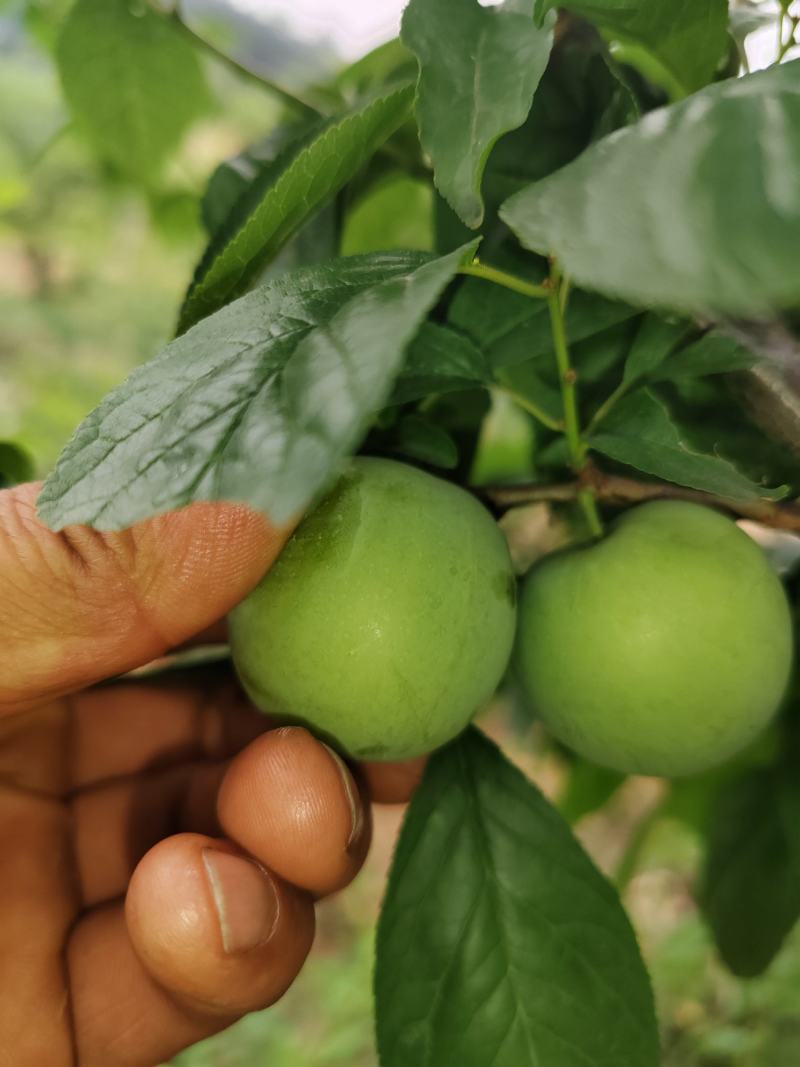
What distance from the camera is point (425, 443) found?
2.06ft

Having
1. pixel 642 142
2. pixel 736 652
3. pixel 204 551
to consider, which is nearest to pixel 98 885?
pixel 204 551

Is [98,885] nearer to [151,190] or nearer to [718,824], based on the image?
[718,824]

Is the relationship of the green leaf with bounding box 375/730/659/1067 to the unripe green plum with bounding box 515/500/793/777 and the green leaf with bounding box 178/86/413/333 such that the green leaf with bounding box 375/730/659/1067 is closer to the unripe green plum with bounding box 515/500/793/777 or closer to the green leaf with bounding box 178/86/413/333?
the unripe green plum with bounding box 515/500/793/777

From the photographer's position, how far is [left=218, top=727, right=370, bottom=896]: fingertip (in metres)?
0.57

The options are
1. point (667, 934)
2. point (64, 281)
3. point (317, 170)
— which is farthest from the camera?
point (64, 281)

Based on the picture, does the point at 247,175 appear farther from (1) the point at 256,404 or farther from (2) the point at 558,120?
(1) the point at 256,404

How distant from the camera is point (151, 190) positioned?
40.6 inches

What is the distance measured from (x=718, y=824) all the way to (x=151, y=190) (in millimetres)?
968

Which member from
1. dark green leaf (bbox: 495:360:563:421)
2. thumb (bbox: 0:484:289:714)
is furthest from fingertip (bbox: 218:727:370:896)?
dark green leaf (bbox: 495:360:563:421)

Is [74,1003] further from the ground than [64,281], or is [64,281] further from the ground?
[64,281]

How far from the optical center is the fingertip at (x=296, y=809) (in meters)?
0.57

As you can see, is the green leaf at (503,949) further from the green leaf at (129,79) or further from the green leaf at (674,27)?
the green leaf at (129,79)

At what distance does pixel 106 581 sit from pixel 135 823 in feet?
1.15

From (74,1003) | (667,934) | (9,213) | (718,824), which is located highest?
(9,213)
